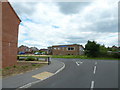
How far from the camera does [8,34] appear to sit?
38.3ft

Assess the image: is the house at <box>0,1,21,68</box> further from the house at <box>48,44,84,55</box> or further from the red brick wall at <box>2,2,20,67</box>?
the house at <box>48,44,84,55</box>

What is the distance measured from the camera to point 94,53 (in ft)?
99.3

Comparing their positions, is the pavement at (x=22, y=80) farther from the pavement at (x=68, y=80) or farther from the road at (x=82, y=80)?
the road at (x=82, y=80)

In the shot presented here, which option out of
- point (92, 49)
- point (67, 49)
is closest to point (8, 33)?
point (92, 49)

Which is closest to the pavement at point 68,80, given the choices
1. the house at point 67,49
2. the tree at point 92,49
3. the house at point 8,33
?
the house at point 8,33

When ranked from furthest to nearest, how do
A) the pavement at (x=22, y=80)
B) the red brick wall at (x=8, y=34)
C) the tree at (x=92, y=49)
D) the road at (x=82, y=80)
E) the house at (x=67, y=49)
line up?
the house at (x=67, y=49) → the tree at (x=92, y=49) → the red brick wall at (x=8, y=34) → the road at (x=82, y=80) → the pavement at (x=22, y=80)

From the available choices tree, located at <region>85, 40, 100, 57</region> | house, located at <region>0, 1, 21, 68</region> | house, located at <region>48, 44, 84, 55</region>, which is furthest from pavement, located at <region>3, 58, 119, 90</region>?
house, located at <region>48, 44, 84, 55</region>

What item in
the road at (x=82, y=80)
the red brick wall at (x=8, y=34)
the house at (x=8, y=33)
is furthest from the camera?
the red brick wall at (x=8, y=34)

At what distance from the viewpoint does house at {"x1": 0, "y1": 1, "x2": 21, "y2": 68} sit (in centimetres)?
1076

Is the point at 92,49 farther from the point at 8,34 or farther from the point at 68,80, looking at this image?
the point at 68,80

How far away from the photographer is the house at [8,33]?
10.8 m

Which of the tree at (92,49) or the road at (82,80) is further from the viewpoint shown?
the tree at (92,49)

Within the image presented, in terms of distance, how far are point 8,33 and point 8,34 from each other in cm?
12

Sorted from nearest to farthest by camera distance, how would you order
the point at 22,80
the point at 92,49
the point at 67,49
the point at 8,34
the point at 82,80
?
the point at 22,80 < the point at 82,80 < the point at 8,34 < the point at 92,49 < the point at 67,49
